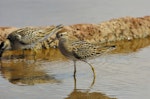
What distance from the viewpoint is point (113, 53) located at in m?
12.9

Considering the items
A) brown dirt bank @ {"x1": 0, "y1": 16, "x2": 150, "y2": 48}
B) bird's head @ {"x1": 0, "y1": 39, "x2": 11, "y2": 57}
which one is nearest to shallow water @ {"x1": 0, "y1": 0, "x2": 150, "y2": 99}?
bird's head @ {"x1": 0, "y1": 39, "x2": 11, "y2": 57}

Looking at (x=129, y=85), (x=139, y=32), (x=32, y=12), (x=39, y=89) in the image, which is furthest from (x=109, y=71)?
(x=32, y=12)

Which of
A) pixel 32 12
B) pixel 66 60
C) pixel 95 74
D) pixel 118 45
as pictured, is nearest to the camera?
pixel 95 74

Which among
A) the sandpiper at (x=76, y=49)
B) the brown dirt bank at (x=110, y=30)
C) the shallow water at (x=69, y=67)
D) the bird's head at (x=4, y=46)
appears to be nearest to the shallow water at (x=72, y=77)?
the shallow water at (x=69, y=67)

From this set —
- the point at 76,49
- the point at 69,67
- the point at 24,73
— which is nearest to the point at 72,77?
the point at 76,49

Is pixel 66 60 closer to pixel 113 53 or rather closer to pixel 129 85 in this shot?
pixel 113 53

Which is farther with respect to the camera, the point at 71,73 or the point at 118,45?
the point at 118,45

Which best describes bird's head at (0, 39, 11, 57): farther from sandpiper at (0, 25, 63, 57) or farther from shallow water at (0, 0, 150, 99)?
shallow water at (0, 0, 150, 99)

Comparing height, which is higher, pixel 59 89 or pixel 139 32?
pixel 139 32

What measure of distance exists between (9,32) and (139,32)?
3.55m

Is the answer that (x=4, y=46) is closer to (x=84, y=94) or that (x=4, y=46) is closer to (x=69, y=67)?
(x=69, y=67)

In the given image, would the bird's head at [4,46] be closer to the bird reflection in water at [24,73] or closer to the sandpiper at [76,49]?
the bird reflection in water at [24,73]

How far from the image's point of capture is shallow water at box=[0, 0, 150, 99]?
9.94 m

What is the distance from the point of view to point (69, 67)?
11.8m
